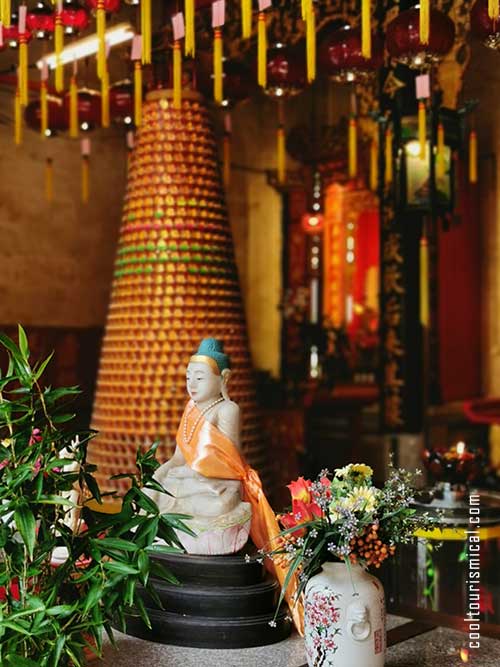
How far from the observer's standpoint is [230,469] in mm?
2947

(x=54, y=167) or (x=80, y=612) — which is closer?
(x=80, y=612)

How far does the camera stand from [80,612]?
2.08 m

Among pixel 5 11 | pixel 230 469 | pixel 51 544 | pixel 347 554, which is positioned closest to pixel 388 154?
pixel 5 11

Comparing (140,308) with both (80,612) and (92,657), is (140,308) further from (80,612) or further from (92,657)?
(80,612)

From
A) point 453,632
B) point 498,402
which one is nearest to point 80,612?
point 453,632

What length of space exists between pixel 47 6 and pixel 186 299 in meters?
1.58

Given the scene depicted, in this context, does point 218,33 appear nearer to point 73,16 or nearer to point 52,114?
point 73,16

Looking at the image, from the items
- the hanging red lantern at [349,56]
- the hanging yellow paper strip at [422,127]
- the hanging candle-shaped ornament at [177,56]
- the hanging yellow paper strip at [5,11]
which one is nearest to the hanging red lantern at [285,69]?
the hanging red lantern at [349,56]

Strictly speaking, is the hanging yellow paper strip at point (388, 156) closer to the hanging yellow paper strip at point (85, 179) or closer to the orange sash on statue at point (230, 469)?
the hanging yellow paper strip at point (85, 179)

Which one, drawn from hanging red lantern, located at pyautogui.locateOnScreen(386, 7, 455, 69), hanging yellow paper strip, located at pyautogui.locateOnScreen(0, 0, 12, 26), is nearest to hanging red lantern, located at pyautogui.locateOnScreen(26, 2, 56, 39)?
hanging yellow paper strip, located at pyautogui.locateOnScreen(0, 0, 12, 26)

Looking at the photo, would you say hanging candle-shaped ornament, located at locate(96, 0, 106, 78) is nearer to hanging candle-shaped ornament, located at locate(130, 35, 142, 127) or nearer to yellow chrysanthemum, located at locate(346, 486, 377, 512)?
hanging candle-shaped ornament, located at locate(130, 35, 142, 127)

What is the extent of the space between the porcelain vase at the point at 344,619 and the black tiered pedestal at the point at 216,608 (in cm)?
50

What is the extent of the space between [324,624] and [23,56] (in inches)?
118

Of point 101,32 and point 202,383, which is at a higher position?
point 101,32
